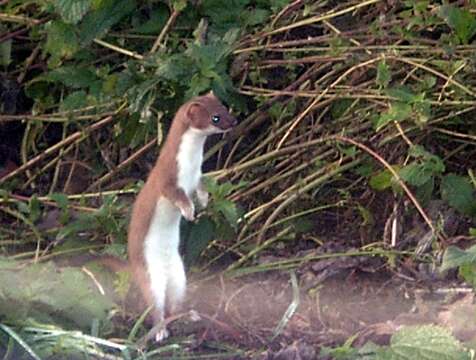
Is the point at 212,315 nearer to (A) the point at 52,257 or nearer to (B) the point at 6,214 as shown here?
(A) the point at 52,257

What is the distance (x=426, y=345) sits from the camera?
14.4 feet

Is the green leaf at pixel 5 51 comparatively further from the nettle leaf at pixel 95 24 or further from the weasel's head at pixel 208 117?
the weasel's head at pixel 208 117

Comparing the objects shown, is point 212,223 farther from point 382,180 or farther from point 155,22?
point 155,22

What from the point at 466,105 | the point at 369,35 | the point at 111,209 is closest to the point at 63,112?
the point at 111,209

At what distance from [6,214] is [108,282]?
1.20 metres

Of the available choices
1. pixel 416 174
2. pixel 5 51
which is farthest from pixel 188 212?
pixel 5 51

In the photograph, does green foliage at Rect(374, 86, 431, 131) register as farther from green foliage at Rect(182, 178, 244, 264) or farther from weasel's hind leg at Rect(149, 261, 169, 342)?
weasel's hind leg at Rect(149, 261, 169, 342)

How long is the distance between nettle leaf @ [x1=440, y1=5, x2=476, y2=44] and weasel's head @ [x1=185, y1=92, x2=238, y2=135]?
41.6 inches

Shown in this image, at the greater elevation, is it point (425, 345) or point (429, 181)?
point (429, 181)

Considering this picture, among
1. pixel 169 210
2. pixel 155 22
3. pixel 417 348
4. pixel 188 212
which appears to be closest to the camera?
pixel 417 348

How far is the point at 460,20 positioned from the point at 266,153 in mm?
988

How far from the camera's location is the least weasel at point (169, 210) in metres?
4.99

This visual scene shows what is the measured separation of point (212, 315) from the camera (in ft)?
16.9

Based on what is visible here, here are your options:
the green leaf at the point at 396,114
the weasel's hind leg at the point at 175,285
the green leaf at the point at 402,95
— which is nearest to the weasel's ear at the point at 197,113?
the weasel's hind leg at the point at 175,285
